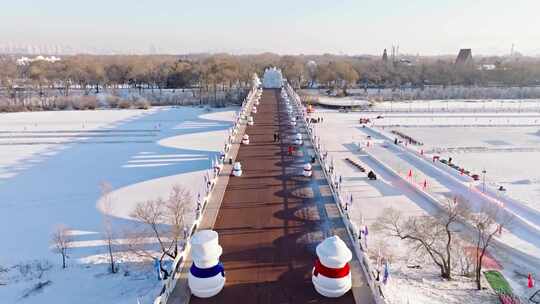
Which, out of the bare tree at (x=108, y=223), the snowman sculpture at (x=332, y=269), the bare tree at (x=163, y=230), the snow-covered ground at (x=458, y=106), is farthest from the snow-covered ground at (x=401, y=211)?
the snow-covered ground at (x=458, y=106)

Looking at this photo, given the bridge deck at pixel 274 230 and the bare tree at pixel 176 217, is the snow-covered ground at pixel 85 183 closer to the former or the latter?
the bare tree at pixel 176 217

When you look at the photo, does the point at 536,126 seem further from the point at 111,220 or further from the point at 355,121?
the point at 111,220

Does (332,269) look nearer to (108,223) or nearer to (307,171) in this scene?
(307,171)

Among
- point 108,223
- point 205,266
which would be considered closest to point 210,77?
point 108,223

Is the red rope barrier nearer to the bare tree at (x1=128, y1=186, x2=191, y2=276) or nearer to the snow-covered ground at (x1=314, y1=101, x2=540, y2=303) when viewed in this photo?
the snow-covered ground at (x1=314, y1=101, x2=540, y2=303)

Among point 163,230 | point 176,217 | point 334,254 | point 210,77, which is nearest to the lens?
point 334,254

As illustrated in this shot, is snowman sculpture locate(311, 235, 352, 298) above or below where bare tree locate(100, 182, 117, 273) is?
above

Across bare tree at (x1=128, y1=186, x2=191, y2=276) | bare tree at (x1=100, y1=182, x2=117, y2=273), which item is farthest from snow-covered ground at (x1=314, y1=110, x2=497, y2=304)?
bare tree at (x1=100, y1=182, x2=117, y2=273)
